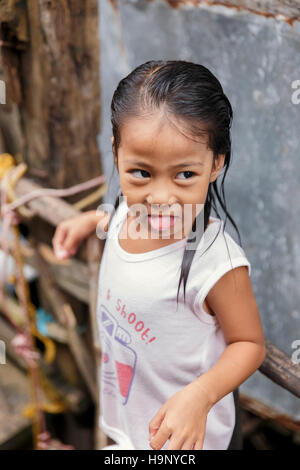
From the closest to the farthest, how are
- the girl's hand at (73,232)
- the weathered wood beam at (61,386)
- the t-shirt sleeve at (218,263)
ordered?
1. the t-shirt sleeve at (218,263)
2. the girl's hand at (73,232)
3. the weathered wood beam at (61,386)

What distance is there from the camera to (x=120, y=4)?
112 cm

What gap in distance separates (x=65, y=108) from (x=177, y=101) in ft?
2.45

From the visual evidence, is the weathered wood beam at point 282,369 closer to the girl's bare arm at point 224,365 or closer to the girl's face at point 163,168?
the girl's bare arm at point 224,365

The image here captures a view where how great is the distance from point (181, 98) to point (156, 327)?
Result: 16.1 inches

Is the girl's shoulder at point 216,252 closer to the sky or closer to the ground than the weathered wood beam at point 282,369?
closer to the sky

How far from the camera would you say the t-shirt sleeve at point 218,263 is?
2.64 ft

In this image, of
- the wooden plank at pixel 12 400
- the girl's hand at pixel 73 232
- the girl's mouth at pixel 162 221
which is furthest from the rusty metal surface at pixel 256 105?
the wooden plank at pixel 12 400

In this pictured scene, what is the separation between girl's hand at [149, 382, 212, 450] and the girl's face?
0.86ft

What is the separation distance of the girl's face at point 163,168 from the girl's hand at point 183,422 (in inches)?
10.3

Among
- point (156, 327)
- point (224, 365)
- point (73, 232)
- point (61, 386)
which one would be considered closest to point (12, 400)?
point (61, 386)

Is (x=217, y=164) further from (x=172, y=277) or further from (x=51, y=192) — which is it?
(x=51, y=192)

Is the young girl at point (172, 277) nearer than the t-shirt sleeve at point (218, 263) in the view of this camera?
Yes
